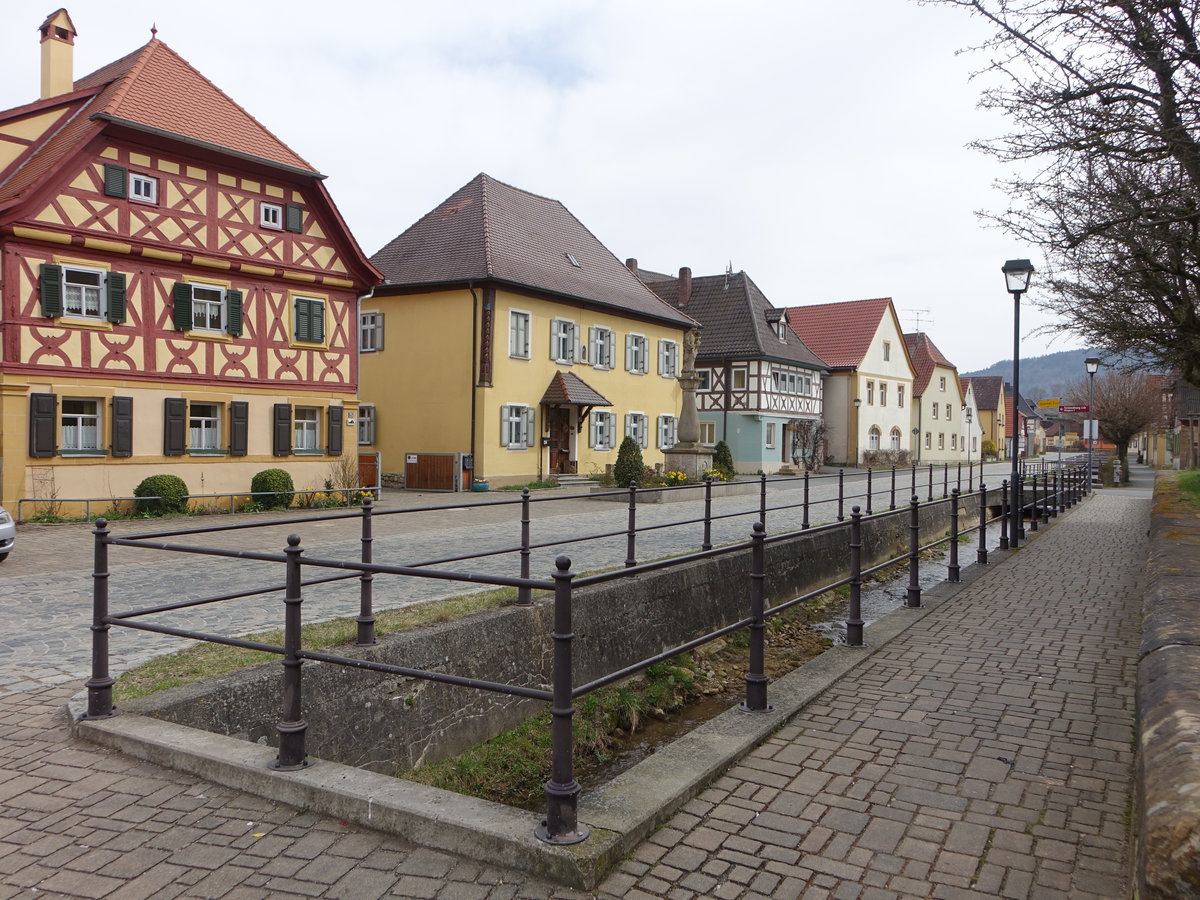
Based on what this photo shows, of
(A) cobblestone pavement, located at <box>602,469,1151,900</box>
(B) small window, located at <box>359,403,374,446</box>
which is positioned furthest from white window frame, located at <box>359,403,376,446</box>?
(A) cobblestone pavement, located at <box>602,469,1151,900</box>

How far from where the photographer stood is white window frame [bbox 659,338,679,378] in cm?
3578

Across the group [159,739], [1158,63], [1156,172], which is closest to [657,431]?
[1156,172]

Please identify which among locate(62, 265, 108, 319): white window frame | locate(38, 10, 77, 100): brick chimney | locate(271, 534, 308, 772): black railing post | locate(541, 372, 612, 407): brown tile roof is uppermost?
locate(38, 10, 77, 100): brick chimney

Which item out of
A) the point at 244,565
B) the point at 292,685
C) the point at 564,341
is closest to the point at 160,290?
the point at 244,565

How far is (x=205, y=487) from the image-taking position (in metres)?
19.9

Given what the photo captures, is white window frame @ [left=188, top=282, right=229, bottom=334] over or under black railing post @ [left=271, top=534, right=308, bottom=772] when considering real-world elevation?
over

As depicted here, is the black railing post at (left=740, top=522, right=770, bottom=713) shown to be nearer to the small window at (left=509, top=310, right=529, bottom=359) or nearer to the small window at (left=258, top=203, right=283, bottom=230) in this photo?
the small window at (left=258, top=203, right=283, bottom=230)

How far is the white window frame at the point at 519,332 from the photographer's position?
2814cm

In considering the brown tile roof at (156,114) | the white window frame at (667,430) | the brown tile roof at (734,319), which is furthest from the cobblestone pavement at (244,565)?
the brown tile roof at (734,319)

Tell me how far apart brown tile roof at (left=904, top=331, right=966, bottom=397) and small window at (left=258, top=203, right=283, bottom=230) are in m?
46.0

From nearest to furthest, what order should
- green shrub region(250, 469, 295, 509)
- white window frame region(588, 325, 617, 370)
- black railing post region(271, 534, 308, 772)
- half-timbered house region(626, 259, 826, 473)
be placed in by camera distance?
1. black railing post region(271, 534, 308, 772)
2. green shrub region(250, 469, 295, 509)
3. white window frame region(588, 325, 617, 370)
4. half-timbered house region(626, 259, 826, 473)

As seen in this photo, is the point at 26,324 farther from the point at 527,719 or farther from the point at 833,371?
the point at 833,371

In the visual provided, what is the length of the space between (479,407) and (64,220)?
1208 cm

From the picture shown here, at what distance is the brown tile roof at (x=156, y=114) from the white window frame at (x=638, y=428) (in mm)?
15298
